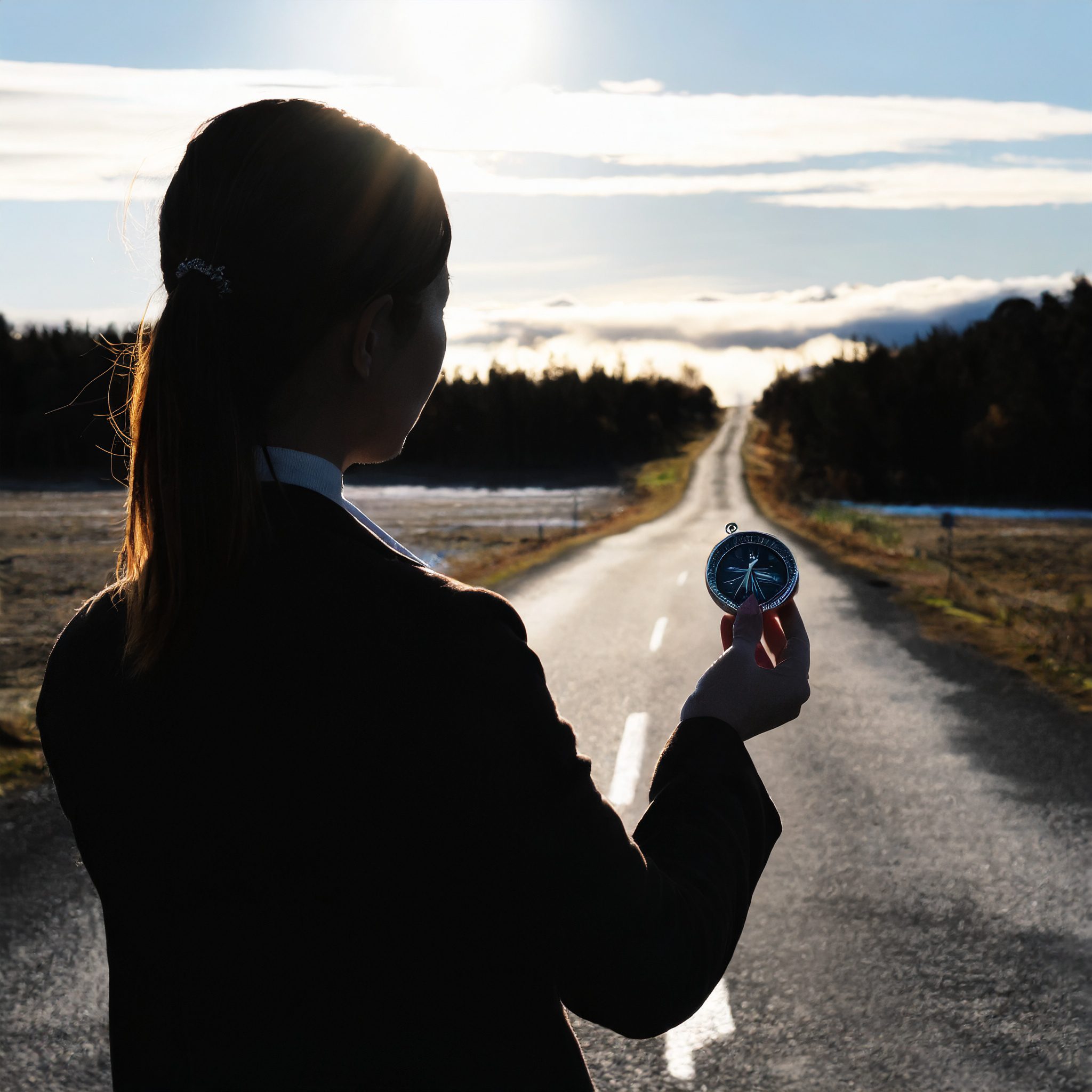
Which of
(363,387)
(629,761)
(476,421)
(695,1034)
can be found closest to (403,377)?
(363,387)

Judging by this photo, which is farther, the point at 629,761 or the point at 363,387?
the point at 629,761

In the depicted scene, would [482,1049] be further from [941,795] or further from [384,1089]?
[941,795]

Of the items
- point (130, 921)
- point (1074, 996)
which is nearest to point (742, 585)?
point (130, 921)

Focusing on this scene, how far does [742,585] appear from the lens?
1.66m

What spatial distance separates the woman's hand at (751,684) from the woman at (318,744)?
7.0 inches

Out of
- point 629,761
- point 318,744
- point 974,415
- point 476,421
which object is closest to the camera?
point 318,744

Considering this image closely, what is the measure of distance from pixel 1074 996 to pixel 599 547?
20.0m

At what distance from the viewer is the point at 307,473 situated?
0.98m

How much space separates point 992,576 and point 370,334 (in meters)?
22.4

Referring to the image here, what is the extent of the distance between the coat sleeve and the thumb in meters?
0.16

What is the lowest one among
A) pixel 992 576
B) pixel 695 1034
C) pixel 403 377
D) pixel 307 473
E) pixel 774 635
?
pixel 695 1034

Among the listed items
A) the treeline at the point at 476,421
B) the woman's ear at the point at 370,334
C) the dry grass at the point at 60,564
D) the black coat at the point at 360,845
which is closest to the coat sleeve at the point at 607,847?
the black coat at the point at 360,845

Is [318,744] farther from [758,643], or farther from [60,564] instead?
[60,564]

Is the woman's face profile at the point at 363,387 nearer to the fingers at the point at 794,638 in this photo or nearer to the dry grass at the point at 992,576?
the fingers at the point at 794,638
